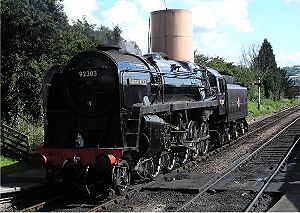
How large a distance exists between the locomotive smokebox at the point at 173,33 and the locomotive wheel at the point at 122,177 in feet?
47.6

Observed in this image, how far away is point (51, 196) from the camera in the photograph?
34.0 feet

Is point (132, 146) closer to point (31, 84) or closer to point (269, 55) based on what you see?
point (31, 84)

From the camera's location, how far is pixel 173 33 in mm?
23688

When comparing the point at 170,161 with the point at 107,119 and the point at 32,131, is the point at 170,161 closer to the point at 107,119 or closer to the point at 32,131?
the point at 107,119

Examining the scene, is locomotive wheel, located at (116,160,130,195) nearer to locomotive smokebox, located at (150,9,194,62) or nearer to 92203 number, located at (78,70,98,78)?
92203 number, located at (78,70,98,78)

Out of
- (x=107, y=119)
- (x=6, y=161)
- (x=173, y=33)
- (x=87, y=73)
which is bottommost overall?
(x=6, y=161)

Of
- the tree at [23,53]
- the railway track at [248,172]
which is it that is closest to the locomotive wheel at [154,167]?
the railway track at [248,172]

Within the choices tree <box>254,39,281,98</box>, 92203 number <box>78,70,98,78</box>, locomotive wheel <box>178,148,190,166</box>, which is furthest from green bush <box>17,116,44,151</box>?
tree <box>254,39,281,98</box>

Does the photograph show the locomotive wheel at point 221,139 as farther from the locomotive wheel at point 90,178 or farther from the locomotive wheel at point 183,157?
the locomotive wheel at point 90,178

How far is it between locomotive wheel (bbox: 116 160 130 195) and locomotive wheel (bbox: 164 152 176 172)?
2375 millimetres

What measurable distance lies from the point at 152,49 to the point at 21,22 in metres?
8.30

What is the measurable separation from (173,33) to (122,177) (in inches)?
589

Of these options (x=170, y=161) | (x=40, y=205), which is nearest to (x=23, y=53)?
(x=170, y=161)

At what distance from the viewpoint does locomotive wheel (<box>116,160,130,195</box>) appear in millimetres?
9625
